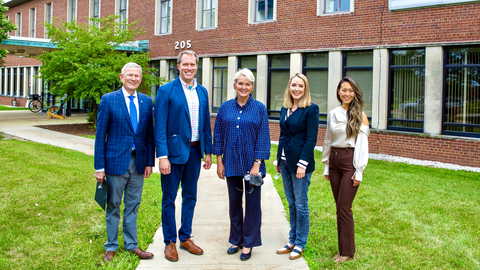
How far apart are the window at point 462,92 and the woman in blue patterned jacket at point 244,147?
8924 millimetres

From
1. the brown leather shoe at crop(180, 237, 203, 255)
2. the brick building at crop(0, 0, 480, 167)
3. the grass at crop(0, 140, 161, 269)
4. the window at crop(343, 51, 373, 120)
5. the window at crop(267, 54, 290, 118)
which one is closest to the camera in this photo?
the grass at crop(0, 140, 161, 269)

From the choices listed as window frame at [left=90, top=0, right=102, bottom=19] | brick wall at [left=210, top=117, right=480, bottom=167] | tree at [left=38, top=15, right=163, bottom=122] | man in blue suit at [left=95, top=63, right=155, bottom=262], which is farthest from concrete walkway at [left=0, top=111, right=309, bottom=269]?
window frame at [left=90, top=0, right=102, bottom=19]

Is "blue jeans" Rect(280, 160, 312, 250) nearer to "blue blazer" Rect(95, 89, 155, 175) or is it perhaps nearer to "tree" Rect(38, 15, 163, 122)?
"blue blazer" Rect(95, 89, 155, 175)

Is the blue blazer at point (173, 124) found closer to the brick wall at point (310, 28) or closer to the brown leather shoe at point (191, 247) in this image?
the brown leather shoe at point (191, 247)

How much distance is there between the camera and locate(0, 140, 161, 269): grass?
4.38 m

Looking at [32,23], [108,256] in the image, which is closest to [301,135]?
[108,256]

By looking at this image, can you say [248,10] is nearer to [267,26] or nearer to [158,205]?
[267,26]

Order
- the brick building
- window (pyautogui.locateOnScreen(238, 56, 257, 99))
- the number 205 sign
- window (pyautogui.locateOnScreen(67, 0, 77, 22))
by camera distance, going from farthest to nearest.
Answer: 1. window (pyautogui.locateOnScreen(67, 0, 77, 22))
2. the number 205 sign
3. window (pyautogui.locateOnScreen(238, 56, 257, 99))
4. the brick building

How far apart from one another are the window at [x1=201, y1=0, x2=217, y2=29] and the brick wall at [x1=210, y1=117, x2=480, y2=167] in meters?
8.17

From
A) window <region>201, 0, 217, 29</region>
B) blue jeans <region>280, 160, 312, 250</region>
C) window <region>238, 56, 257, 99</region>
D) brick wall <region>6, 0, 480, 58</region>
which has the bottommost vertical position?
blue jeans <region>280, 160, 312, 250</region>

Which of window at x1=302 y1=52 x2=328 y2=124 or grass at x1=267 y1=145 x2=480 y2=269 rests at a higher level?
window at x1=302 y1=52 x2=328 y2=124

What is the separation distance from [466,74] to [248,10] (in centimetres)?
778

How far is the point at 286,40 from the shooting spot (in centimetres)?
1471

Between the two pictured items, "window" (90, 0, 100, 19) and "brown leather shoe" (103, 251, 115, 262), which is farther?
"window" (90, 0, 100, 19)
